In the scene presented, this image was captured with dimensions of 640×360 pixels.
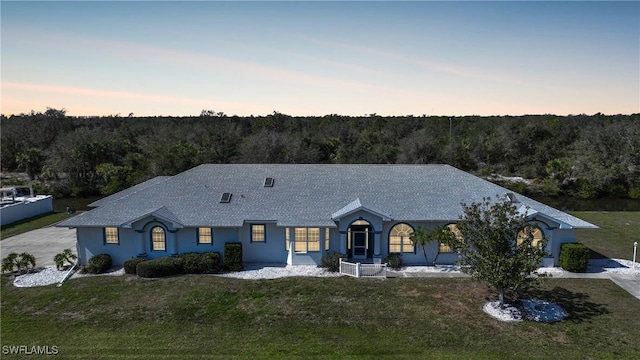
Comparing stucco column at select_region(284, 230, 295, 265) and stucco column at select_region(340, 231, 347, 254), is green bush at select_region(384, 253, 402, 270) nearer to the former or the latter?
stucco column at select_region(340, 231, 347, 254)

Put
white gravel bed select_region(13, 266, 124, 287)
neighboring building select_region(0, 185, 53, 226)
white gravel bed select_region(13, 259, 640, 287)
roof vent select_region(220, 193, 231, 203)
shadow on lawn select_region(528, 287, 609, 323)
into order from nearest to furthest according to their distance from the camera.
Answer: shadow on lawn select_region(528, 287, 609, 323), white gravel bed select_region(13, 266, 124, 287), white gravel bed select_region(13, 259, 640, 287), roof vent select_region(220, 193, 231, 203), neighboring building select_region(0, 185, 53, 226)

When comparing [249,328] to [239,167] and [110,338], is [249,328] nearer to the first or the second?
[110,338]

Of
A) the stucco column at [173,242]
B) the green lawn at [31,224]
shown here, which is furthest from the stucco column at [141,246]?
the green lawn at [31,224]

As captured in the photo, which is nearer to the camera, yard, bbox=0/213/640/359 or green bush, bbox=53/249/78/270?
yard, bbox=0/213/640/359

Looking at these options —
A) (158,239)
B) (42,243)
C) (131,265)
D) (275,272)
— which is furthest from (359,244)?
(42,243)

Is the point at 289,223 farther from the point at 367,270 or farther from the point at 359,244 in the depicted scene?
the point at 367,270

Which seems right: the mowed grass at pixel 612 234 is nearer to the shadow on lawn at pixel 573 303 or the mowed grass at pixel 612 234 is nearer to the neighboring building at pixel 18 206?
the shadow on lawn at pixel 573 303

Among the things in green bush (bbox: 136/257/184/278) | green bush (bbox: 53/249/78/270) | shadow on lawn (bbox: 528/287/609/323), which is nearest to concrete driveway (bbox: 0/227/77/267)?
green bush (bbox: 53/249/78/270)
